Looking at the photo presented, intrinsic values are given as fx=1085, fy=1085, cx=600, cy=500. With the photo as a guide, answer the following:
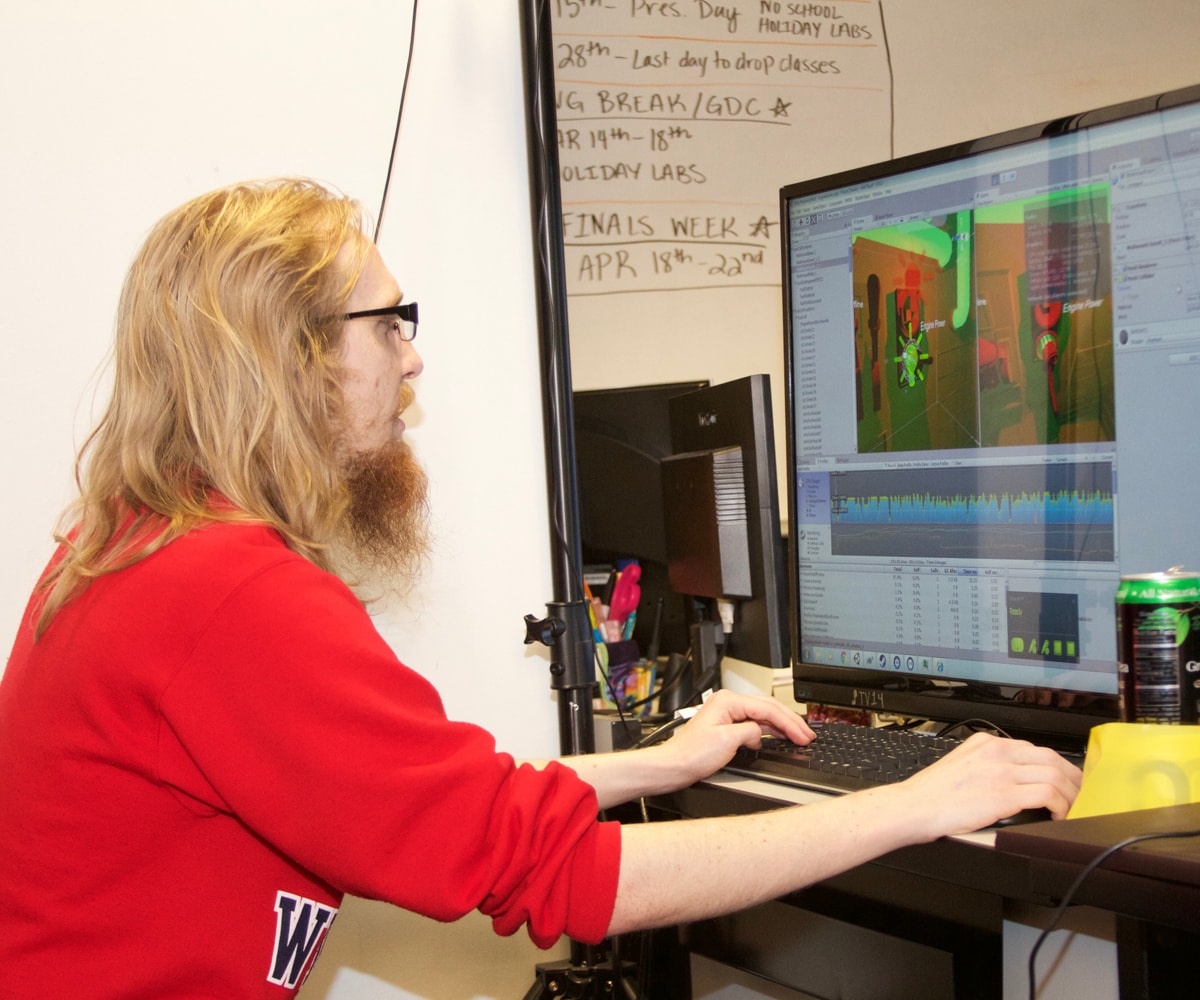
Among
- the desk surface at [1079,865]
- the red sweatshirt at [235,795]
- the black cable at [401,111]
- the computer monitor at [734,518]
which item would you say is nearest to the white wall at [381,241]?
the black cable at [401,111]

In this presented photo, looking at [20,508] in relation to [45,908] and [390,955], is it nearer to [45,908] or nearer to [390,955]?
[45,908]

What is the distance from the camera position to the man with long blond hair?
75 cm

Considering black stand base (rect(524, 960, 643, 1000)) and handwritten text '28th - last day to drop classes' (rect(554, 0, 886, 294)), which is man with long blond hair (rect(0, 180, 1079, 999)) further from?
handwritten text '28th - last day to drop classes' (rect(554, 0, 886, 294))

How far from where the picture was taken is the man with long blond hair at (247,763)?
0.75 meters

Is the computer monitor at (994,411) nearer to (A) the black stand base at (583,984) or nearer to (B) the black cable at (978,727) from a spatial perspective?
(B) the black cable at (978,727)

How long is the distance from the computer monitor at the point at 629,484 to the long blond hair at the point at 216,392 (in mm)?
748

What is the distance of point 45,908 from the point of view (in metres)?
0.81

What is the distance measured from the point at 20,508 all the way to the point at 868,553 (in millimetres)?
950

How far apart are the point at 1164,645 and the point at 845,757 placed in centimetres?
34

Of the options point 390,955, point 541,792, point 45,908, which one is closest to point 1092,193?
point 541,792

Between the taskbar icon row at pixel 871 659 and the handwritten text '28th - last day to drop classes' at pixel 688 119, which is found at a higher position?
the handwritten text '28th - last day to drop classes' at pixel 688 119

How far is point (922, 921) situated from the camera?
987 mm

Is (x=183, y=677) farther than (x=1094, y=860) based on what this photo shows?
Yes

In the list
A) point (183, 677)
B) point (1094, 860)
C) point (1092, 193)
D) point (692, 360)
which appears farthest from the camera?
point (692, 360)
